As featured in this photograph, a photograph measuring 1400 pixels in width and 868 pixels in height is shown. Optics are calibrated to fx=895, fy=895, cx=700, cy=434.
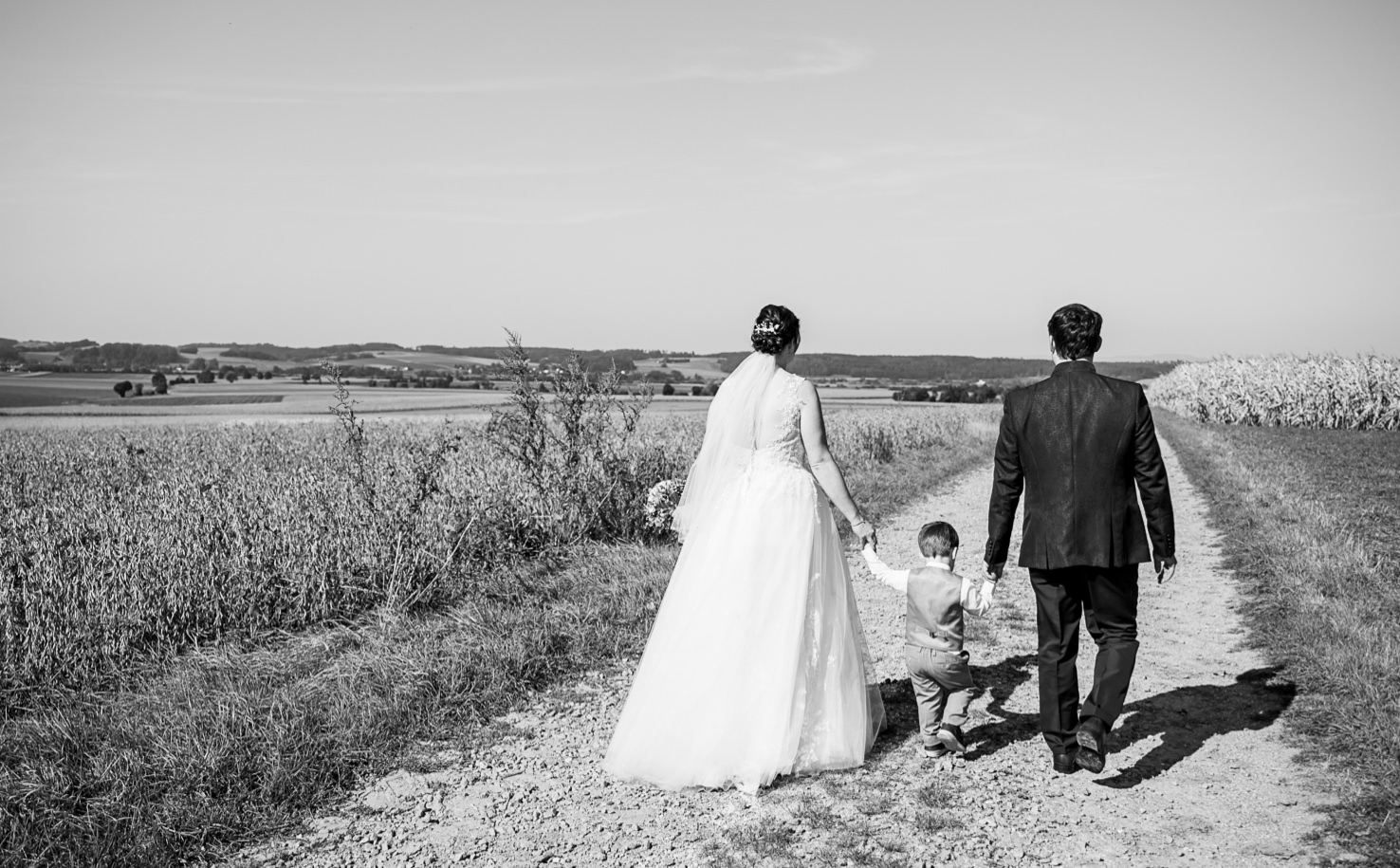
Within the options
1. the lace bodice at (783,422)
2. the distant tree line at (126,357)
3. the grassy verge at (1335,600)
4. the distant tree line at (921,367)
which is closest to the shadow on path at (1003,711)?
the grassy verge at (1335,600)

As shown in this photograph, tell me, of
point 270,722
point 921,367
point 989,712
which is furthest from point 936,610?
point 921,367

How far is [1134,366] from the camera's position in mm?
125688

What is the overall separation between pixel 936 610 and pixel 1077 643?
29.5 inches

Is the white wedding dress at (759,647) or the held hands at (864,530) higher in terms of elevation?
the held hands at (864,530)

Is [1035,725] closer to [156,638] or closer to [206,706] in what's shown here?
[206,706]

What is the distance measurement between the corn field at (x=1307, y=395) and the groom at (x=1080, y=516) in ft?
116

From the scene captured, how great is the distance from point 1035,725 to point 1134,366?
134 m

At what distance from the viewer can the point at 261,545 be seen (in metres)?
7.93

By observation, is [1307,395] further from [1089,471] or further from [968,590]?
[968,590]

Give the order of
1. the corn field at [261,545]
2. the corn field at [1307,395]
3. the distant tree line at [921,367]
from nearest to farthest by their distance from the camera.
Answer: the corn field at [261,545] → the corn field at [1307,395] → the distant tree line at [921,367]

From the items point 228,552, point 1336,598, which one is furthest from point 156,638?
→ point 1336,598

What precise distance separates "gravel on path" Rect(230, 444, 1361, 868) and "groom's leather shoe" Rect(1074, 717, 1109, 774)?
0.11 meters

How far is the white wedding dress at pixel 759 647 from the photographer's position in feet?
15.5

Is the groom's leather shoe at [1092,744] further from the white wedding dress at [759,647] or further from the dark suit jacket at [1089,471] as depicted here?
the white wedding dress at [759,647]
